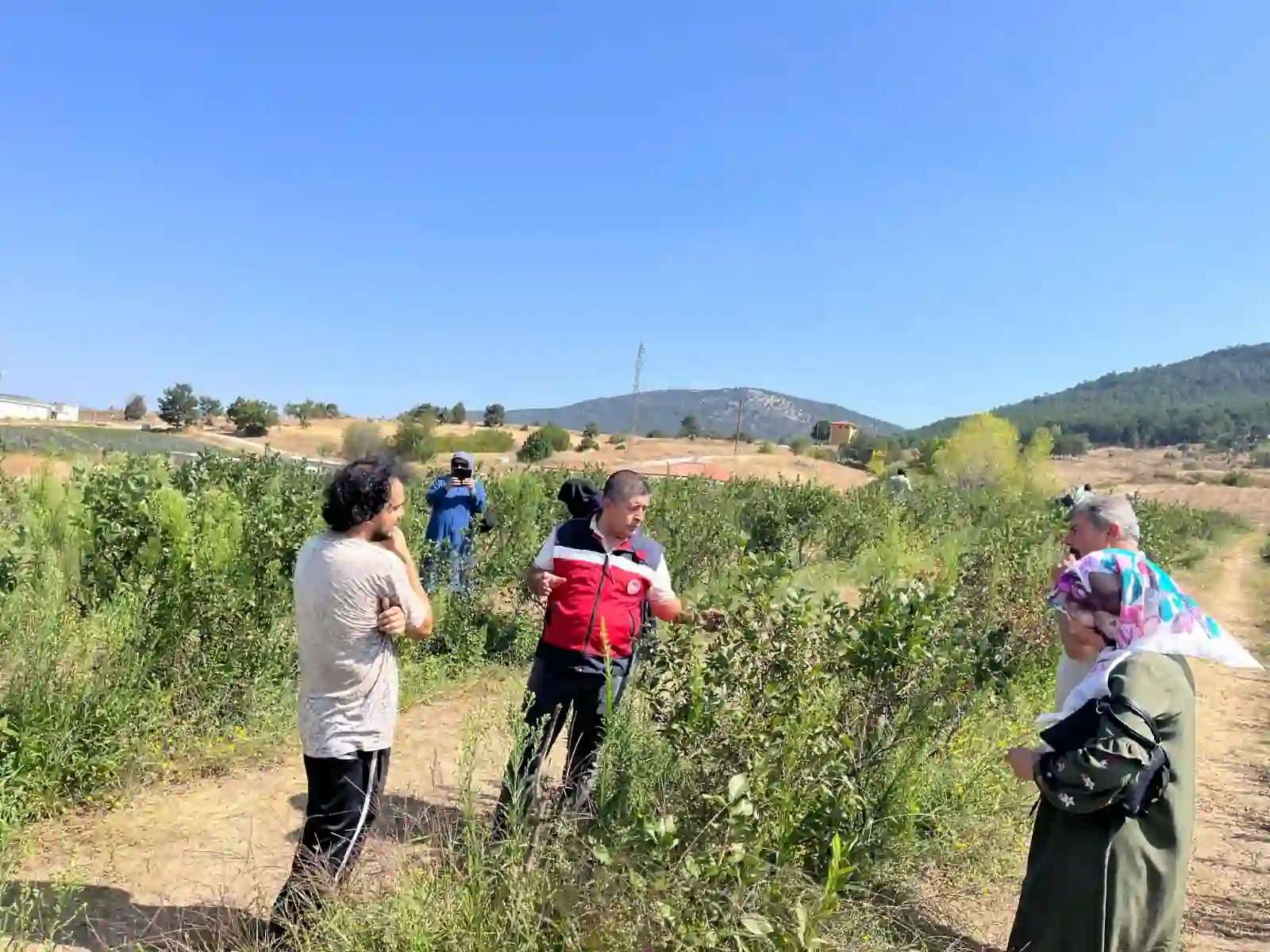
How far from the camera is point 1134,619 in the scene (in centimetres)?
211

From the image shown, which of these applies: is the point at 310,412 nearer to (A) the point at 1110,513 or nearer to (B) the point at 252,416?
(B) the point at 252,416

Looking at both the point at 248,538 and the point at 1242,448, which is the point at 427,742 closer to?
the point at 248,538

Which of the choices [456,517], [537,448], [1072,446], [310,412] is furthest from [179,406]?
[1072,446]

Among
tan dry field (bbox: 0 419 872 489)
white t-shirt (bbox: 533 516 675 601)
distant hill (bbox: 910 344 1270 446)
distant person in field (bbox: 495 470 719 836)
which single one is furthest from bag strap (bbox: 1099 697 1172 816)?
distant hill (bbox: 910 344 1270 446)

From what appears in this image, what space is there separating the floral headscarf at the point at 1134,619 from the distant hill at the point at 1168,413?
97540 millimetres

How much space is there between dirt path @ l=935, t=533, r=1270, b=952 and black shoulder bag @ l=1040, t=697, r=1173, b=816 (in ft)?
3.95

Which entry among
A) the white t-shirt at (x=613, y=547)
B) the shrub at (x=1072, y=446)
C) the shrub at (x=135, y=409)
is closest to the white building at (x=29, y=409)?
the shrub at (x=135, y=409)

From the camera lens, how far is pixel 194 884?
10.2 feet

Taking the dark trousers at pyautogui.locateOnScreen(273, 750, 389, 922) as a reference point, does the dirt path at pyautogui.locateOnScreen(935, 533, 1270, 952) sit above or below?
below

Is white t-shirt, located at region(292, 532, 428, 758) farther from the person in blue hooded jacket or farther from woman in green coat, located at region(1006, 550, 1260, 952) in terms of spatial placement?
the person in blue hooded jacket

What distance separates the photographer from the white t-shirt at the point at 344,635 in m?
2.39

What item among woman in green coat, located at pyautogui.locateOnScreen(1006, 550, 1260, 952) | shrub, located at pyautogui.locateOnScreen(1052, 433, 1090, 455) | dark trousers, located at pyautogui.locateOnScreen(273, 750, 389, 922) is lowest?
dark trousers, located at pyautogui.locateOnScreen(273, 750, 389, 922)

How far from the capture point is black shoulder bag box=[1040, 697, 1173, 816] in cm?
198

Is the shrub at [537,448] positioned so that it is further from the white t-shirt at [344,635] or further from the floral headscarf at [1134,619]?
the floral headscarf at [1134,619]
